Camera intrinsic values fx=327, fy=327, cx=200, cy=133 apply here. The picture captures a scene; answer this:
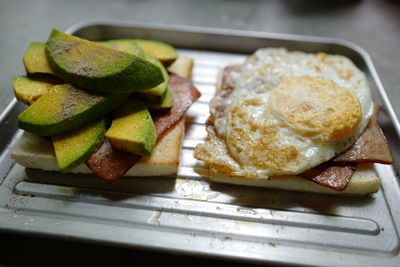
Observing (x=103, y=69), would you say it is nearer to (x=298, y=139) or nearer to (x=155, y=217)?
(x=155, y=217)

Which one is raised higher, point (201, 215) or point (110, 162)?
point (110, 162)

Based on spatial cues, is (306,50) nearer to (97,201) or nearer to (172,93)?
(172,93)

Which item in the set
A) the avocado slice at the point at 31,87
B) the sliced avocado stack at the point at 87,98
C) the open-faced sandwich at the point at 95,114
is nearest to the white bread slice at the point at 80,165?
the open-faced sandwich at the point at 95,114

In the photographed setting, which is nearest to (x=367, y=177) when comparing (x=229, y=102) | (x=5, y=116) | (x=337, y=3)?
(x=229, y=102)

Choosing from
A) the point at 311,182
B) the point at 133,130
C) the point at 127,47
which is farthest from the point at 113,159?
the point at 311,182

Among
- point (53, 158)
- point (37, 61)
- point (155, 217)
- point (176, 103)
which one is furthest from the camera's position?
point (176, 103)

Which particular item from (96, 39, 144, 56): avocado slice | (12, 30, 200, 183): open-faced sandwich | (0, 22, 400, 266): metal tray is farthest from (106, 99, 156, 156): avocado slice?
(96, 39, 144, 56): avocado slice
